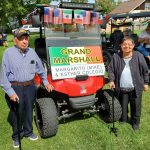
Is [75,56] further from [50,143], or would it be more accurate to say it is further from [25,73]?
[50,143]

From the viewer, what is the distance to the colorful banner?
4637 millimetres

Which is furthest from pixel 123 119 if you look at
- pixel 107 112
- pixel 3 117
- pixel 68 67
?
pixel 3 117

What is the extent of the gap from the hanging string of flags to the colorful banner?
524mm

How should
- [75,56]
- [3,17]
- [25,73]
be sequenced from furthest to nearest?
1. [3,17]
2. [75,56]
3. [25,73]

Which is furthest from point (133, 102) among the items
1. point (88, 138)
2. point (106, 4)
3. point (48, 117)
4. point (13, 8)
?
point (106, 4)

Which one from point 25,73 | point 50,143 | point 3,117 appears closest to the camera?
point 25,73

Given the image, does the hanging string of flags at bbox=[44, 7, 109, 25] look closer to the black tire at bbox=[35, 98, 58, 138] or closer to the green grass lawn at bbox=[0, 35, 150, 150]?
the black tire at bbox=[35, 98, 58, 138]

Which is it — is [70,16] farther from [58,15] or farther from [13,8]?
[13,8]

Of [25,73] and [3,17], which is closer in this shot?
[25,73]

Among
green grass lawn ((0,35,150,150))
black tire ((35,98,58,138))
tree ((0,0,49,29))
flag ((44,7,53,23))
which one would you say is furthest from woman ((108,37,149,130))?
tree ((0,0,49,29))

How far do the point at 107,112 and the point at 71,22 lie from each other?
1816 mm

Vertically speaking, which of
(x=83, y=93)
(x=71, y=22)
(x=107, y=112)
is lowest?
(x=107, y=112)

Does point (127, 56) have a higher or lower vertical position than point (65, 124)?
higher

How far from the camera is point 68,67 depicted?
4707 mm
